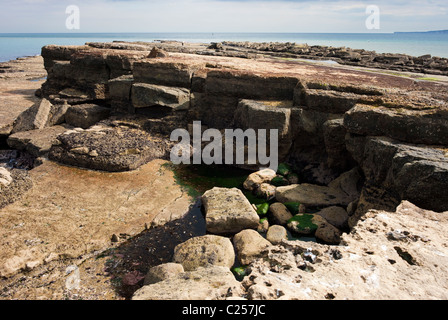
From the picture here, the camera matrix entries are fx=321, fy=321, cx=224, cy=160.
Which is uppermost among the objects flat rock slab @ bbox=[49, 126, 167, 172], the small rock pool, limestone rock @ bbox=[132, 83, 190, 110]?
limestone rock @ bbox=[132, 83, 190, 110]

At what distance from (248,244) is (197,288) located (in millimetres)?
2249

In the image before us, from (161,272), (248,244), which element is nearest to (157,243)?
(161,272)

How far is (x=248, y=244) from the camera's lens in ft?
18.0

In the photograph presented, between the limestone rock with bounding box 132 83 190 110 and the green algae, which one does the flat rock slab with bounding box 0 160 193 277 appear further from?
the limestone rock with bounding box 132 83 190 110

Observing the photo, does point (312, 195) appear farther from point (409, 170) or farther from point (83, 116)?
point (83, 116)

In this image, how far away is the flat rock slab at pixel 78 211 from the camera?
5176mm

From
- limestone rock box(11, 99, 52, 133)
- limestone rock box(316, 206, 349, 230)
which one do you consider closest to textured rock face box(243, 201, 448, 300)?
limestone rock box(316, 206, 349, 230)

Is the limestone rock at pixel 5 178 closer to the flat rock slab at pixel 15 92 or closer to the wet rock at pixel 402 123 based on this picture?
the flat rock slab at pixel 15 92

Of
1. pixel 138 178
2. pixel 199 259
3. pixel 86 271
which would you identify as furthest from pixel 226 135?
pixel 86 271

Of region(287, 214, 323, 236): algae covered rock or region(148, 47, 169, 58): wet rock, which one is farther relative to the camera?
region(148, 47, 169, 58): wet rock

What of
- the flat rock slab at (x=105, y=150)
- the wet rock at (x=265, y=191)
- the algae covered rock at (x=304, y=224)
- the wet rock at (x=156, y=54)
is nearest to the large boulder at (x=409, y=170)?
the algae covered rock at (x=304, y=224)

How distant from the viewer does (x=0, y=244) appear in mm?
5152

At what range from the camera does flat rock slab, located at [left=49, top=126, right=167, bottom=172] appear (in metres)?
8.04

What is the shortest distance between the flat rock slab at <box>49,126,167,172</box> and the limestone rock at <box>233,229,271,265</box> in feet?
12.3
